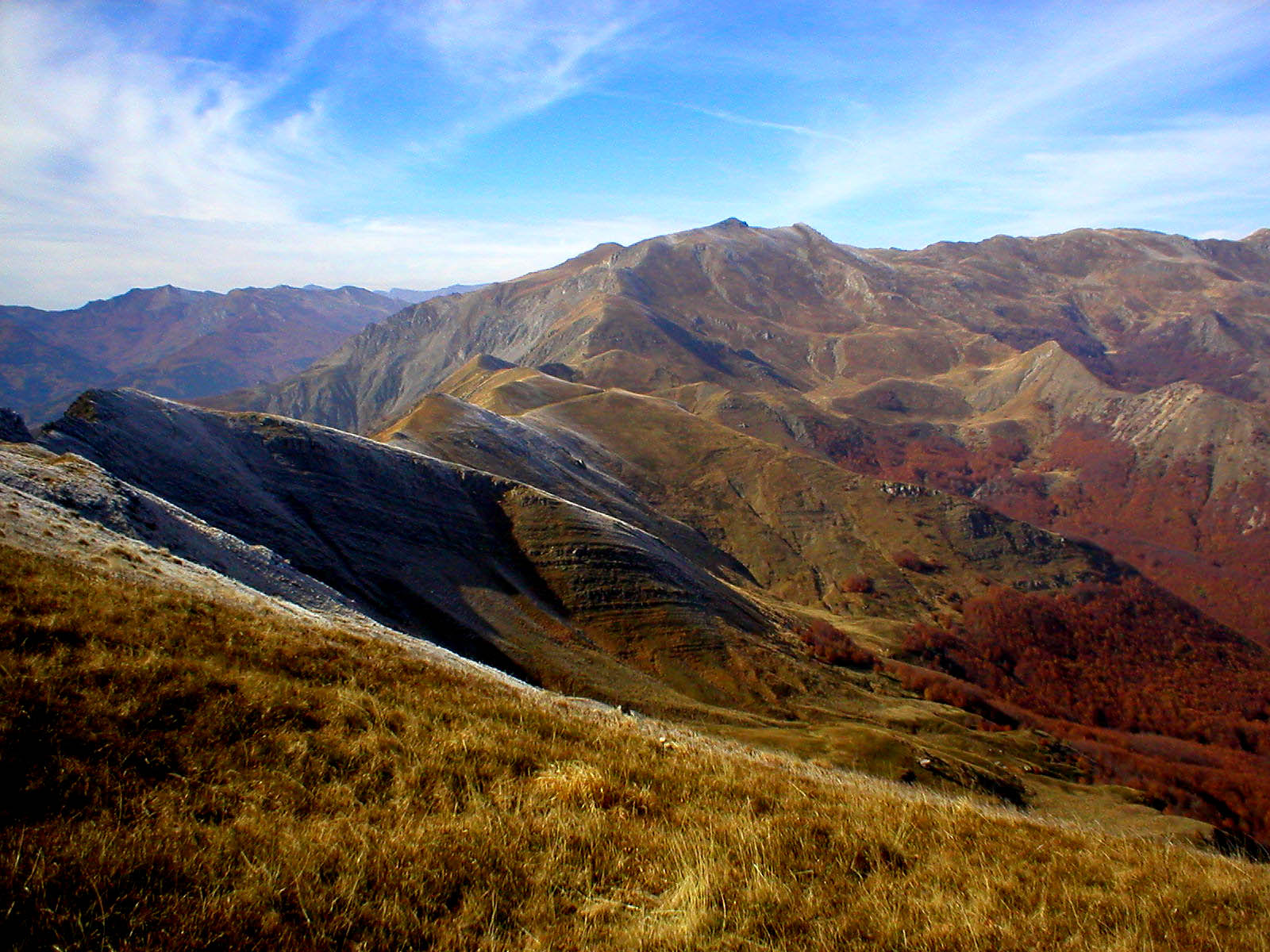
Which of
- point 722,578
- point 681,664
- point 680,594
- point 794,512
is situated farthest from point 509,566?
point 794,512

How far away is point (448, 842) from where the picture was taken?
5.24 meters

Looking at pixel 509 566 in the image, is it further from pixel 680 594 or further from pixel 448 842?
pixel 448 842

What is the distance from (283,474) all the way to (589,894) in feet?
169

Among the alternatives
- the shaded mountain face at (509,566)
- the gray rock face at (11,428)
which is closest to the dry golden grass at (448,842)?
the shaded mountain face at (509,566)

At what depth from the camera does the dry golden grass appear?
168 inches

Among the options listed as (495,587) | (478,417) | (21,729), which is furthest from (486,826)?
(478,417)

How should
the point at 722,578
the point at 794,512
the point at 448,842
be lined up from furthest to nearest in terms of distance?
1. the point at 794,512
2. the point at 722,578
3. the point at 448,842

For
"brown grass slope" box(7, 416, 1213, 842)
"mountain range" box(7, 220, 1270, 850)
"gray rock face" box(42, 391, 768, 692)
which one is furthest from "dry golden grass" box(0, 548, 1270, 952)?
"gray rock face" box(42, 391, 768, 692)

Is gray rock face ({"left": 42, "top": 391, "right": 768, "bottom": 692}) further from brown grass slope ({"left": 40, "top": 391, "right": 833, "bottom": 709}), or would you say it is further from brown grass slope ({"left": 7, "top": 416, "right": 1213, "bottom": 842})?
brown grass slope ({"left": 7, "top": 416, "right": 1213, "bottom": 842})

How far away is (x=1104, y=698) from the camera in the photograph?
91812mm

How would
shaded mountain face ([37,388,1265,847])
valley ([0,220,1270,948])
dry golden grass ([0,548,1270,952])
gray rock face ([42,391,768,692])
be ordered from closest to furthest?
dry golden grass ([0,548,1270,952])
valley ([0,220,1270,948])
shaded mountain face ([37,388,1265,847])
gray rock face ([42,391,768,692])

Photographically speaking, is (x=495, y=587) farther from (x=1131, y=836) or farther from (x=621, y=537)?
(x=1131, y=836)

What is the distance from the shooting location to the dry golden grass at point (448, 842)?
4270 millimetres

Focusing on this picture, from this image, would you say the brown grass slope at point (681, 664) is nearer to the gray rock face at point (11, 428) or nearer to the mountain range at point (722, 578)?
the mountain range at point (722, 578)
